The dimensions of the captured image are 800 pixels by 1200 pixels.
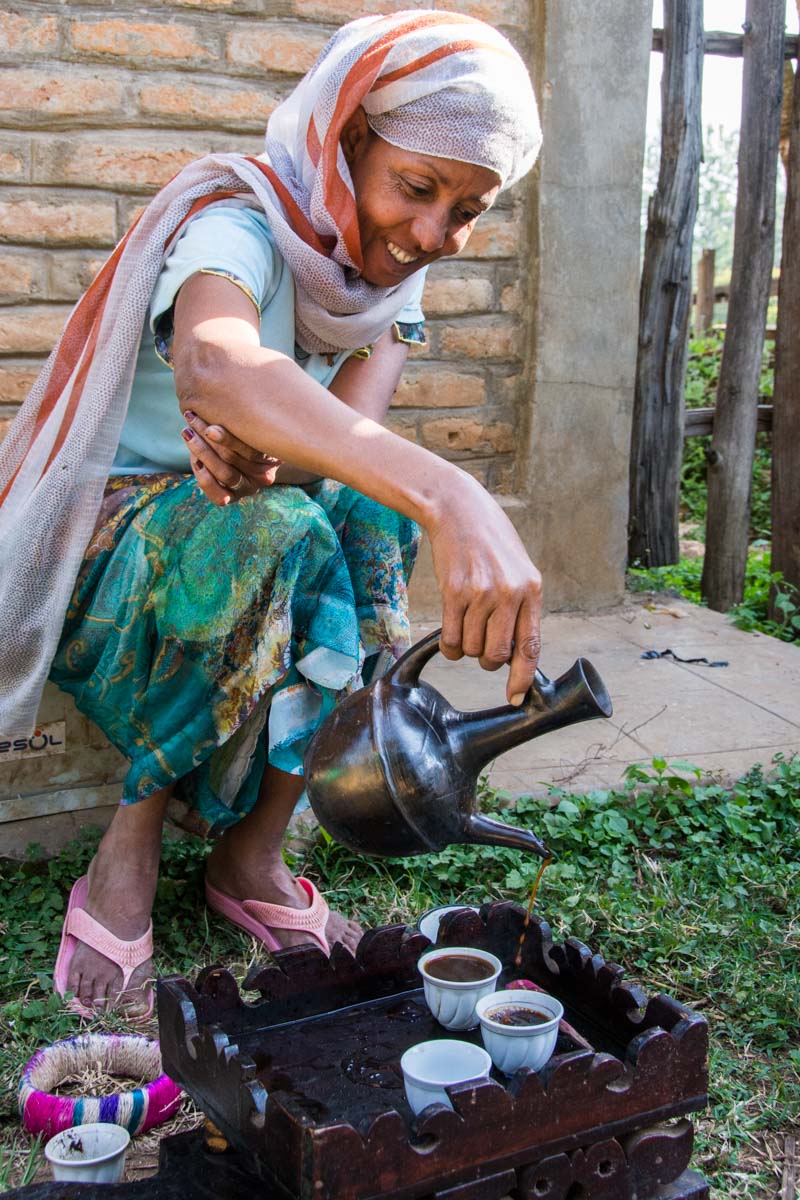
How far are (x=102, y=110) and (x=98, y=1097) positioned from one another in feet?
9.82

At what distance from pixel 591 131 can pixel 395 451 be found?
10.9 feet

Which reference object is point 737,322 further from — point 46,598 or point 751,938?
point 46,598

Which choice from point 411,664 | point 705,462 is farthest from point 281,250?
point 705,462

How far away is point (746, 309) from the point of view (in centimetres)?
539

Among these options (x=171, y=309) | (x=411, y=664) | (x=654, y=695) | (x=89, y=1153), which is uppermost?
(x=171, y=309)

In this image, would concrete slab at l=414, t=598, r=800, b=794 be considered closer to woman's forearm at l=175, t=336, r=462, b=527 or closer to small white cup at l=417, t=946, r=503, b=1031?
small white cup at l=417, t=946, r=503, b=1031

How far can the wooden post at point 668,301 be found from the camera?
525cm

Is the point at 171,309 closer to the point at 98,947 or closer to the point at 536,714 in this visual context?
the point at 536,714

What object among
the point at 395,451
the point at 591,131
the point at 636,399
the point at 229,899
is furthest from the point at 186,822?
the point at 636,399

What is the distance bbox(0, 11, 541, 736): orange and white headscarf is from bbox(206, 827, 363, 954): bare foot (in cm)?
53

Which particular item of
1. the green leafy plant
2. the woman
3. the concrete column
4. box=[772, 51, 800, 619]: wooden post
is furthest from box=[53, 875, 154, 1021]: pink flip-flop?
the green leafy plant

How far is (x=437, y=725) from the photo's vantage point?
172 cm

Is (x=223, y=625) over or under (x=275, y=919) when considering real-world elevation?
over

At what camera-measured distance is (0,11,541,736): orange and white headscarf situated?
6.89ft
